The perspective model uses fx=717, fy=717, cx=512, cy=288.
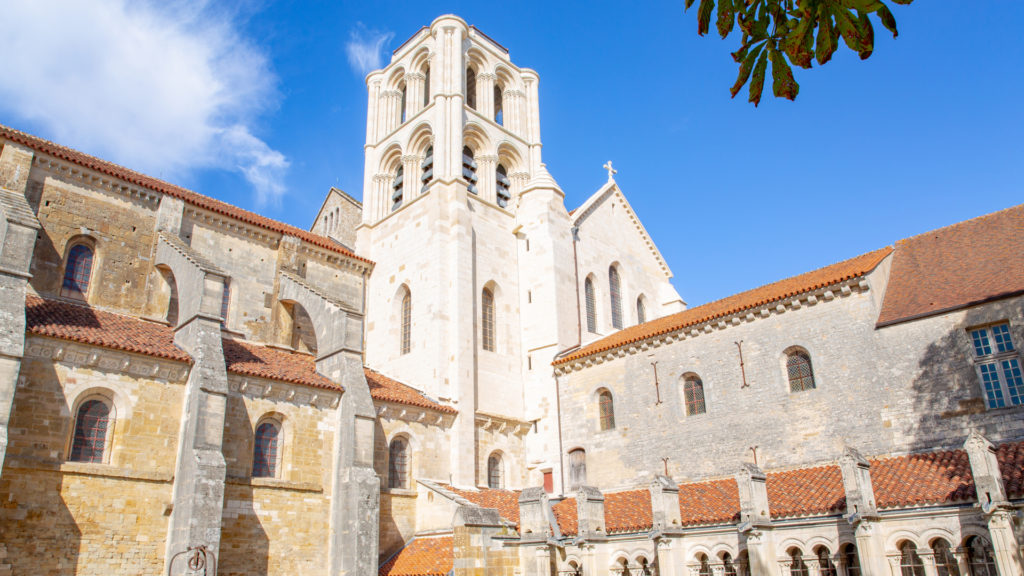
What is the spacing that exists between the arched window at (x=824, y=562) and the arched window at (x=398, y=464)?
1225 centimetres

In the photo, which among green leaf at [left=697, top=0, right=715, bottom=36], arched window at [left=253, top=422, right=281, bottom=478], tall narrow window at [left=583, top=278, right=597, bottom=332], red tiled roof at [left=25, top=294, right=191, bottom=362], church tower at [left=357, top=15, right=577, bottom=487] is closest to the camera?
green leaf at [left=697, top=0, right=715, bottom=36]

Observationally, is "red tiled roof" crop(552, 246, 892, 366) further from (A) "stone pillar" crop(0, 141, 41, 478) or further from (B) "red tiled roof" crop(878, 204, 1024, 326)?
(A) "stone pillar" crop(0, 141, 41, 478)

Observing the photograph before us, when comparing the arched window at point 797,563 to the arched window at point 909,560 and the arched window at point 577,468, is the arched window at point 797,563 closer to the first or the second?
the arched window at point 909,560

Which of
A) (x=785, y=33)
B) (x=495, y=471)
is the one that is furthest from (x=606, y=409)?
(x=785, y=33)

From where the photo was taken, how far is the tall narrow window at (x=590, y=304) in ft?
93.5

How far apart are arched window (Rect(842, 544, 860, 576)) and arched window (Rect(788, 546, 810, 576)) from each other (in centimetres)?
80

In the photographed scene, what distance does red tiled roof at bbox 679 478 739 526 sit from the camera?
1603 centimetres

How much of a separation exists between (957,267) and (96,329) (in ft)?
71.3

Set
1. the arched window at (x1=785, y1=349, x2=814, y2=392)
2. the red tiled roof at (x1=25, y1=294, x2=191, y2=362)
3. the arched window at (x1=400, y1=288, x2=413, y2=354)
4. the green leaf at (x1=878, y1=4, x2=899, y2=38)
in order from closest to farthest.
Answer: the green leaf at (x1=878, y1=4, x2=899, y2=38) < the red tiled roof at (x1=25, y1=294, x2=191, y2=362) < the arched window at (x1=785, y1=349, x2=814, y2=392) < the arched window at (x1=400, y1=288, x2=413, y2=354)

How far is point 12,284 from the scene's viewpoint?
15.3 m

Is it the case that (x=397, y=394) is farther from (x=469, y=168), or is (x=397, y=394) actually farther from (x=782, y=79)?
(x=782, y=79)

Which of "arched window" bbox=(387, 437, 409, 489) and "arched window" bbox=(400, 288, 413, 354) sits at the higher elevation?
"arched window" bbox=(400, 288, 413, 354)

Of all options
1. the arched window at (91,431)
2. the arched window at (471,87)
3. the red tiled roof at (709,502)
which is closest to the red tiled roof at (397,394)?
the arched window at (91,431)

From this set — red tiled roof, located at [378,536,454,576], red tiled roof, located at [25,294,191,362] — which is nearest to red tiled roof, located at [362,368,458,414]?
red tiled roof, located at [378,536,454,576]
